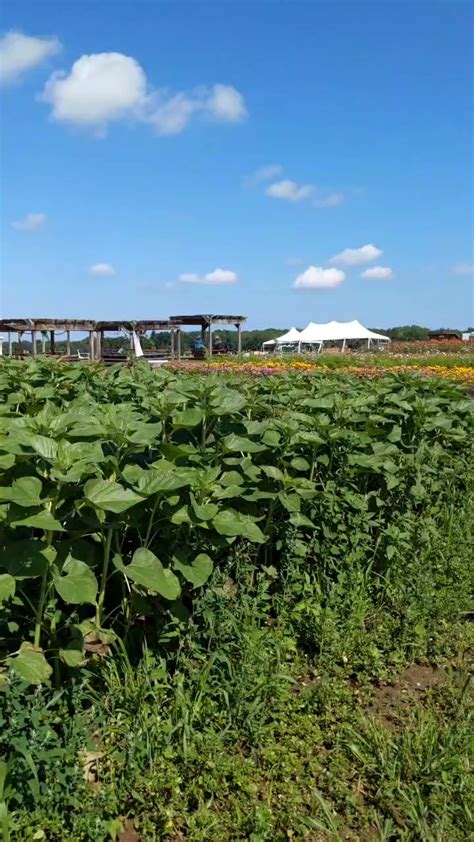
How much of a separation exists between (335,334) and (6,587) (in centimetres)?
4345

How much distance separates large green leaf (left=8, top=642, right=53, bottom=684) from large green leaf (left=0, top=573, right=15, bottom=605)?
19cm

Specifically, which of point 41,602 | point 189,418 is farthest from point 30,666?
point 189,418

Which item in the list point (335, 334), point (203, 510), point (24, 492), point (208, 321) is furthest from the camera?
point (335, 334)

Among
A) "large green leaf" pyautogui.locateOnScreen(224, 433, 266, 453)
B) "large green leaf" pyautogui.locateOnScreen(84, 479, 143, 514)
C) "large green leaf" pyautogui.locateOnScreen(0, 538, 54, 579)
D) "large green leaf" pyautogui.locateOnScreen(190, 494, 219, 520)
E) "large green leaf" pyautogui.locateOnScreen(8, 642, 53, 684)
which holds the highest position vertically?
"large green leaf" pyautogui.locateOnScreen(224, 433, 266, 453)

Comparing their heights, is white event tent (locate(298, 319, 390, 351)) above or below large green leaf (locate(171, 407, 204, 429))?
above

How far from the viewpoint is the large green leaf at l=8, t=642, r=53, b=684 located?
1.65 m

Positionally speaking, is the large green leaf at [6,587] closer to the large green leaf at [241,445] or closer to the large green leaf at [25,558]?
the large green leaf at [25,558]

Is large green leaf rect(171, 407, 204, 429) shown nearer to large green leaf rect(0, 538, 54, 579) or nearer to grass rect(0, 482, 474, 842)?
grass rect(0, 482, 474, 842)

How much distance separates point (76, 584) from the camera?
1.76 meters

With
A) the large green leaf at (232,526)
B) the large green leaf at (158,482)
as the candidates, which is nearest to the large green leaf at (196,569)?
the large green leaf at (232,526)

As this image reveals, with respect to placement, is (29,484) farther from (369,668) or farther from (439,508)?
(439,508)

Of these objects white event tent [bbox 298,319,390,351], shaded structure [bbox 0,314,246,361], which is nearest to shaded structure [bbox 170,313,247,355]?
shaded structure [bbox 0,314,246,361]

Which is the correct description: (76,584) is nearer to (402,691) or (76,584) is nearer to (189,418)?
(189,418)

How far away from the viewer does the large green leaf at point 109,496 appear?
1.75m
